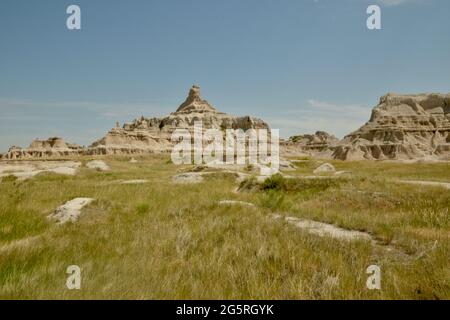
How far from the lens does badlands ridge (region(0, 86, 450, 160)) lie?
7931cm

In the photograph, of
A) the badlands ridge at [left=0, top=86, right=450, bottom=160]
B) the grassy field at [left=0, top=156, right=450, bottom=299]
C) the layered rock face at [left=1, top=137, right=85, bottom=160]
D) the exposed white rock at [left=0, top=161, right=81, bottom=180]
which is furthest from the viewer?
the layered rock face at [left=1, top=137, right=85, bottom=160]

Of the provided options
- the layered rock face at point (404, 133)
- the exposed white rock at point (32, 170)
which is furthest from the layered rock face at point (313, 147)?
the exposed white rock at point (32, 170)

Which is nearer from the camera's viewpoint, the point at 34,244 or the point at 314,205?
the point at 34,244

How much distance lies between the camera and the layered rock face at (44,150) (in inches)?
4250

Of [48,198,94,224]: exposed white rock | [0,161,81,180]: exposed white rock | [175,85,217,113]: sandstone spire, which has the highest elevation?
[175,85,217,113]: sandstone spire

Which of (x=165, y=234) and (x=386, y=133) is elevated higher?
(x=386, y=133)

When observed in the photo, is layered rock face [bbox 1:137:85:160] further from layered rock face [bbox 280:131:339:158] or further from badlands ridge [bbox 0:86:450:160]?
layered rock face [bbox 280:131:339:158]

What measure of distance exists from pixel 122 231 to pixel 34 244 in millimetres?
1547

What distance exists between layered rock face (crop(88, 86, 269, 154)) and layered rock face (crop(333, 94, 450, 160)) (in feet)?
221

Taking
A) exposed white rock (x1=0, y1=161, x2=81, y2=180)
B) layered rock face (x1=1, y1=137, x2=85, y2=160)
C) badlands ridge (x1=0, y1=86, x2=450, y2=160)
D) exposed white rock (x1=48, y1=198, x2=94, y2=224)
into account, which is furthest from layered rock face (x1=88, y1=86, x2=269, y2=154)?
exposed white rock (x1=48, y1=198, x2=94, y2=224)

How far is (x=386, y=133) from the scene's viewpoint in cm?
8375
